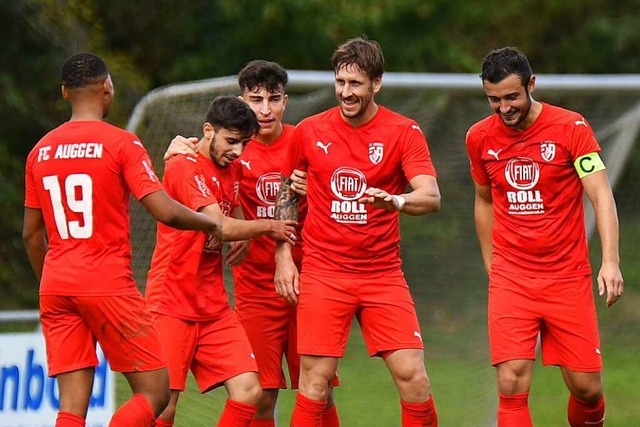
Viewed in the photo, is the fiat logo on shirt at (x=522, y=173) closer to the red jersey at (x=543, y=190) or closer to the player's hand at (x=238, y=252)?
the red jersey at (x=543, y=190)

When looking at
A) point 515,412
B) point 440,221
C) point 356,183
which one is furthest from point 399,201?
point 440,221

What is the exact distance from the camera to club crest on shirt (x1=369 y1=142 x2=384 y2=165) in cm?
725

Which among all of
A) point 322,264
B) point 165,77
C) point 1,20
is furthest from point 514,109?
point 165,77

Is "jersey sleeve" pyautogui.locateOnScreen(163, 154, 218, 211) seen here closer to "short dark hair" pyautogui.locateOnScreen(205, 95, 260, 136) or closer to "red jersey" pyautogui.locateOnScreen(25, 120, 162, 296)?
"short dark hair" pyautogui.locateOnScreen(205, 95, 260, 136)

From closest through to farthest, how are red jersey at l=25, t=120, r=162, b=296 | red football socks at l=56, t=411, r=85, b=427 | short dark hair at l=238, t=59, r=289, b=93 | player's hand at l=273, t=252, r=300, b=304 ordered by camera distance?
red jersey at l=25, t=120, r=162, b=296
red football socks at l=56, t=411, r=85, b=427
player's hand at l=273, t=252, r=300, b=304
short dark hair at l=238, t=59, r=289, b=93

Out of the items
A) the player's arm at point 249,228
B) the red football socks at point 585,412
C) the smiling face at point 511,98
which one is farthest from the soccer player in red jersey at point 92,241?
the red football socks at point 585,412

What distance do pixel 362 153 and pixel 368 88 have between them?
0.35 meters

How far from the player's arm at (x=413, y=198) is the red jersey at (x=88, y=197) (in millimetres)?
1097

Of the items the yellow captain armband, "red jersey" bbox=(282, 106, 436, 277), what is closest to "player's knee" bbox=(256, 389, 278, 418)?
"red jersey" bbox=(282, 106, 436, 277)

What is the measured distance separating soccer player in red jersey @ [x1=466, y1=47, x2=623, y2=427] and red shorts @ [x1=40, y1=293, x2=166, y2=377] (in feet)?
6.66

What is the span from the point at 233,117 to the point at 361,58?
2.52ft

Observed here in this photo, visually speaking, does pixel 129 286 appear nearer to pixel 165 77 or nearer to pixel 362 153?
pixel 362 153

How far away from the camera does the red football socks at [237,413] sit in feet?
23.4

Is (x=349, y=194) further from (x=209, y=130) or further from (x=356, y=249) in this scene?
(x=209, y=130)
